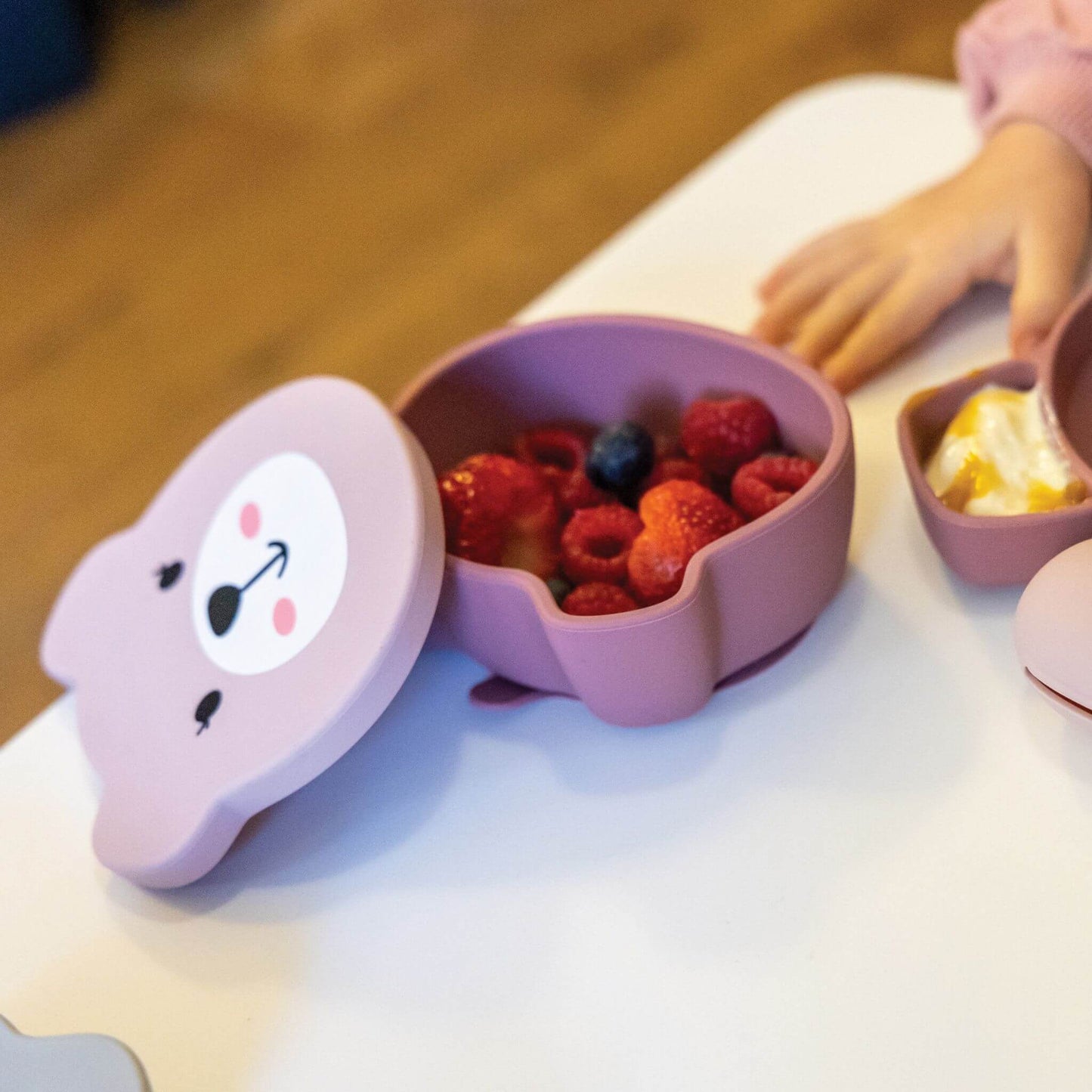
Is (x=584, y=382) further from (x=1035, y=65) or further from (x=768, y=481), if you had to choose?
(x=1035, y=65)

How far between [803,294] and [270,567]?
33 centimetres

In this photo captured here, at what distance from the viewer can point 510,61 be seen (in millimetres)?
1308

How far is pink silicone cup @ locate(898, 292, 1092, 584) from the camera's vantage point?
448 millimetres

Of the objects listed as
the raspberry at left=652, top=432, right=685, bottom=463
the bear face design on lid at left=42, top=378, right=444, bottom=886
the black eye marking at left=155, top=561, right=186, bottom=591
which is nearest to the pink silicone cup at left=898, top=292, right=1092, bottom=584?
the raspberry at left=652, top=432, right=685, bottom=463

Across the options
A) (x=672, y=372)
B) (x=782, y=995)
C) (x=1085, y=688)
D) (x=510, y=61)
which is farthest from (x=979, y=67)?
(x=510, y=61)

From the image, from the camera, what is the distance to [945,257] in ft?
1.96

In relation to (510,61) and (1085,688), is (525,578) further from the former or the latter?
(510,61)

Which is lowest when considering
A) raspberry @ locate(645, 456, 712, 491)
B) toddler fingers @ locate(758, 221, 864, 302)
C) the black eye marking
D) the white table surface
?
the white table surface

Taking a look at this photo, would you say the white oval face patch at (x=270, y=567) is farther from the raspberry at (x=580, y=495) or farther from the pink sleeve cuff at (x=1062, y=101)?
the pink sleeve cuff at (x=1062, y=101)

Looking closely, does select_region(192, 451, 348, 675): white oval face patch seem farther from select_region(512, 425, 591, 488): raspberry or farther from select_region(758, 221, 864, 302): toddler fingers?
select_region(758, 221, 864, 302): toddler fingers

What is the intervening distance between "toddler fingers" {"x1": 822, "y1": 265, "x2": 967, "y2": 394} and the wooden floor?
45cm

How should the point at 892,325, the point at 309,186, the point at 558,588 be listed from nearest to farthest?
the point at 558,588 < the point at 892,325 < the point at 309,186

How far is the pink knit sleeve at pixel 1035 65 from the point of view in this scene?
0.60 meters

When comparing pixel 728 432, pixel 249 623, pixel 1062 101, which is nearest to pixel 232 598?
pixel 249 623
